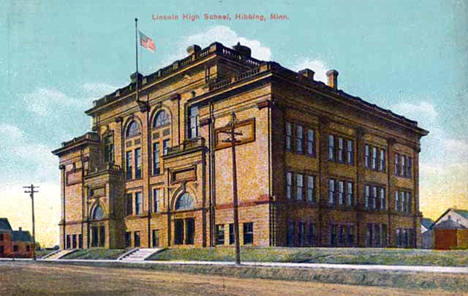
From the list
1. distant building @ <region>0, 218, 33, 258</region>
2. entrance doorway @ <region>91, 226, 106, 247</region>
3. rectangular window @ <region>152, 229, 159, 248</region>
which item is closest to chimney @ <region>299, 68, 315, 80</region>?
rectangular window @ <region>152, 229, 159, 248</region>

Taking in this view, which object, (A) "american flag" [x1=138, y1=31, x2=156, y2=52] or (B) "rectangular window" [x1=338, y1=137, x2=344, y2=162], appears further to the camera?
(B) "rectangular window" [x1=338, y1=137, x2=344, y2=162]

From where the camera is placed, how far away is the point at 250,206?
30.3 m

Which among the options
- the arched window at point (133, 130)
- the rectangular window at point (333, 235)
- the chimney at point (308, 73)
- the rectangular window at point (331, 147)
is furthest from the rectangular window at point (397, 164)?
the arched window at point (133, 130)

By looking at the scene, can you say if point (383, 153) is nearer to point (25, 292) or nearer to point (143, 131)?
point (143, 131)

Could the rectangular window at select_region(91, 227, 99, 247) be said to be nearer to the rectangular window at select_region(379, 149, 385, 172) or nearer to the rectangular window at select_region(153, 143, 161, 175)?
the rectangular window at select_region(153, 143, 161, 175)

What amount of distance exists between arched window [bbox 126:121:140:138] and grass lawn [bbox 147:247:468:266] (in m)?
13.8

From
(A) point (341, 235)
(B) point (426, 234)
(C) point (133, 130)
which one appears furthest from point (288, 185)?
(B) point (426, 234)

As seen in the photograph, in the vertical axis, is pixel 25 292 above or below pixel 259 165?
below

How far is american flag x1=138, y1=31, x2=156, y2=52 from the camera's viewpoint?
22675mm

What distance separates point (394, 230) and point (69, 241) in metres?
31.1

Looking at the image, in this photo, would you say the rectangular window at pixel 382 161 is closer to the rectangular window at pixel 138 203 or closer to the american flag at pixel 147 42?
the rectangular window at pixel 138 203

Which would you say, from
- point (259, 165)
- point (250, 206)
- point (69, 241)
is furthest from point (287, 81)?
point (69, 241)

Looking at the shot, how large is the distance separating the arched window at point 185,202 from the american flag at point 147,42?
1360 cm

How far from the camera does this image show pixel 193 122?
36.7 meters
